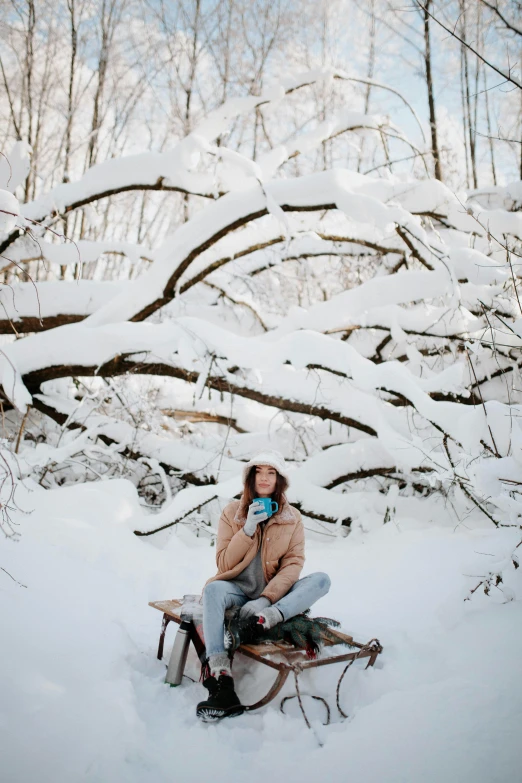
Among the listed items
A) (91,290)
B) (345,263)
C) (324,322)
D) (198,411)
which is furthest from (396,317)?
(91,290)

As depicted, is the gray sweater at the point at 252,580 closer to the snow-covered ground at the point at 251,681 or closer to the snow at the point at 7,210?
the snow-covered ground at the point at 251,681

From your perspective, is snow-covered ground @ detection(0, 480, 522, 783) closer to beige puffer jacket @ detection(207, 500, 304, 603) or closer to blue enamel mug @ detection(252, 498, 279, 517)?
beige puffer jacket @ detection(207, 500, 304, 603)

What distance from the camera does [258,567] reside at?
8.96ft

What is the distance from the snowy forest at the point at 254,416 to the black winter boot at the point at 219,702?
6 centimetres

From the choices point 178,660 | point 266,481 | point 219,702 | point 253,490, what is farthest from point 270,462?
point 219,702

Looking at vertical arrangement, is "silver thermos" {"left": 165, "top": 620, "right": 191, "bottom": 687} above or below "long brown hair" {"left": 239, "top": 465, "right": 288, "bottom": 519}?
below

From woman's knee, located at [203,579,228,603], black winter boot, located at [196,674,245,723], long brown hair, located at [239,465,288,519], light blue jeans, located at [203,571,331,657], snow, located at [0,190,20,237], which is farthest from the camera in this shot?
long brown hair, located at [239,465,288,519]

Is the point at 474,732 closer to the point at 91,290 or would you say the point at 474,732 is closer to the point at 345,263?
the point at 91,290

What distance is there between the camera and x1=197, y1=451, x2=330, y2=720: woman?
2355 mm

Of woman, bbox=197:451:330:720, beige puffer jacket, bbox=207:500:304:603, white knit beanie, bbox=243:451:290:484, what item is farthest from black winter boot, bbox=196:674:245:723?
white knit beanie, bbox=243:451:290:484

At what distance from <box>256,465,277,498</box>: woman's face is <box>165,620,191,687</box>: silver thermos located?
2.69 ft

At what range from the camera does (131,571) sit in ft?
11.8

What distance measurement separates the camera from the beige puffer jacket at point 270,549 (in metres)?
2.63

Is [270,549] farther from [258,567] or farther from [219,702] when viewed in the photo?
[219,702]
